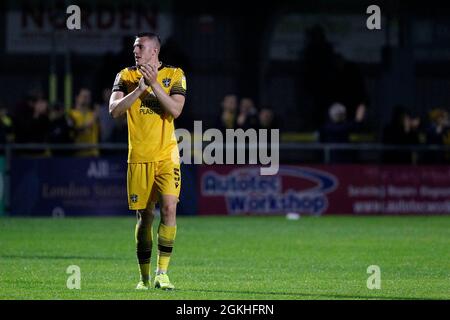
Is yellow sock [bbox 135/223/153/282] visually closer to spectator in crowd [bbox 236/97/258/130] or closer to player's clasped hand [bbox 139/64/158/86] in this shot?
player's clasped hand [bbox 139/64/158/86]

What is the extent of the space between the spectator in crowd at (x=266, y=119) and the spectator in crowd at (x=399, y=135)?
96.5 inches

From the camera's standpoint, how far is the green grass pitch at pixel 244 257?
12.4 m

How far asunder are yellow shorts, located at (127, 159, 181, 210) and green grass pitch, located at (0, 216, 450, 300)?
871 millimetres

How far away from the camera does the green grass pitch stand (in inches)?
488

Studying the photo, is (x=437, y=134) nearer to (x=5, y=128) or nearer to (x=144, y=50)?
(x=5, y=128)

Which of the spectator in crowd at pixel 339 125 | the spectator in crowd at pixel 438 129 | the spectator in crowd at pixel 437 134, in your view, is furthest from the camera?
the spectator in crowd at pixel 438 129

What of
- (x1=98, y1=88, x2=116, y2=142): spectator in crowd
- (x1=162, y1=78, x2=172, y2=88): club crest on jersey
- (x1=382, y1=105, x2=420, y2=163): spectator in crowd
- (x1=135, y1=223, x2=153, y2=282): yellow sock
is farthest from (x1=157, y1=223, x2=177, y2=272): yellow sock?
(x1=382, y1=105, x2=420, y2=163): spectator in crowd

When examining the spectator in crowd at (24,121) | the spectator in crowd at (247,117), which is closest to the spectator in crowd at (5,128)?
the spectator in crowd at (24,121)

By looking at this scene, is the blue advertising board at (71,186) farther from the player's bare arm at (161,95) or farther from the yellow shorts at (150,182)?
the player's bare arm at (161,95)

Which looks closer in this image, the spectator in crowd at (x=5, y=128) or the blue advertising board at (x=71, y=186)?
the blue advertising board at (x=71, y=186)

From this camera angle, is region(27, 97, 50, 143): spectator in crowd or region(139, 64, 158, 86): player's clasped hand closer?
region(139, 64, 158, 86): player's clasped hand

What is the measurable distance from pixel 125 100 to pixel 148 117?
46 cm
